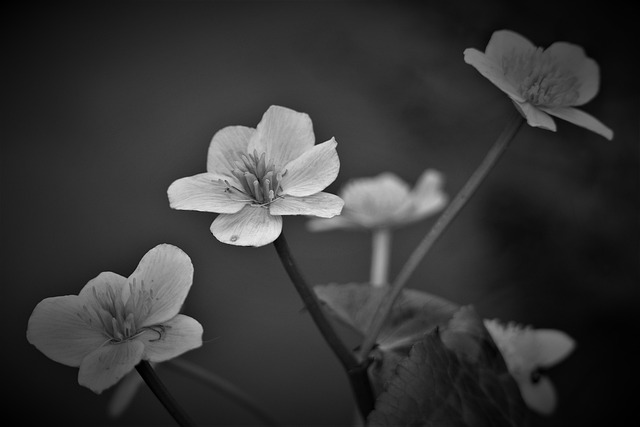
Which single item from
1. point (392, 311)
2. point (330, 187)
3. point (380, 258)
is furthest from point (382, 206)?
point (330, 187)

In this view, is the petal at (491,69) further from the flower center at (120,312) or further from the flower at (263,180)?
the flower center at (120,312)

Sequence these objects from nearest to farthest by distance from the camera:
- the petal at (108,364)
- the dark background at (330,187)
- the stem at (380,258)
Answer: the petal at (108,364), the stem at (380,258), the dark background at (330,187)

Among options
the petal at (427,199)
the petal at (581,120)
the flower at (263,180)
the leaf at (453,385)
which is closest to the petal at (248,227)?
the flower at (263,180)

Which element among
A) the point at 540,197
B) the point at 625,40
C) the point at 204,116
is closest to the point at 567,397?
the point at 540,197

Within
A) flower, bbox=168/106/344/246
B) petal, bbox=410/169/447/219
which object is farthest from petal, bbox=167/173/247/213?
petal, bbox=410/169/447/219

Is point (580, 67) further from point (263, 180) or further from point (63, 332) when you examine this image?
point (63, 332)

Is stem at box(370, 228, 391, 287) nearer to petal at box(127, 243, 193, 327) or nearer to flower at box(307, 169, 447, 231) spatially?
flower at box(307, 169, 447, 231)
